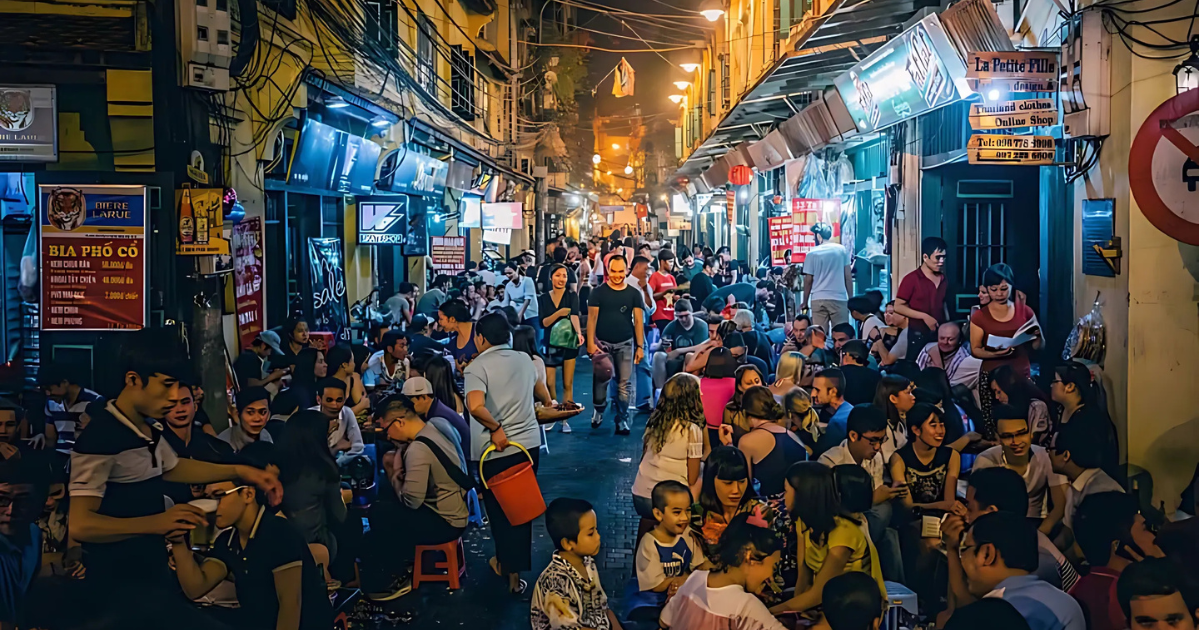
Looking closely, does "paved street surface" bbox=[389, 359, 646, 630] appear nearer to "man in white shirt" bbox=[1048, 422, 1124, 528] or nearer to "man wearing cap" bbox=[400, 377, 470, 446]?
"man wearing cap" bbox=[400, 377, 470, 446]

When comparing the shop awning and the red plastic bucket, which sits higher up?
the shop awning

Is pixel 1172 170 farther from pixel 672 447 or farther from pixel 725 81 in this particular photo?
pixel 725 81

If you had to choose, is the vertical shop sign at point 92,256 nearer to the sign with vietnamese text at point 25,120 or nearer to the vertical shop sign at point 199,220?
the vertical shop sign at point 199,220

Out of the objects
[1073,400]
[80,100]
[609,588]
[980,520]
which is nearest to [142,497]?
[609,588]

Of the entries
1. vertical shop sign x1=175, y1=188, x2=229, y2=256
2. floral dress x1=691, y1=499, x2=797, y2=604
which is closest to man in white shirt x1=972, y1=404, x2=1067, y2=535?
floral dress x1=691, y1=499, x2=797, y2=604

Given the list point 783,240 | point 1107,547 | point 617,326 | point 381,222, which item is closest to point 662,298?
point 783,240

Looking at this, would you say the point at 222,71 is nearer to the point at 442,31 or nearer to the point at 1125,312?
the point at 1125,312

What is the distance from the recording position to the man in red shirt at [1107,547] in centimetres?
461

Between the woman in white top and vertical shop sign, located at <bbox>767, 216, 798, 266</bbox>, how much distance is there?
32.2 feet

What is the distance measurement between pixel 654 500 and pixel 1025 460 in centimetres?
209

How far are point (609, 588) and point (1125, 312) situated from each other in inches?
153

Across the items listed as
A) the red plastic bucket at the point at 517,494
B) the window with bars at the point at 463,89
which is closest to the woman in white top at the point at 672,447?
the red plastic bucket at the point at 517,494

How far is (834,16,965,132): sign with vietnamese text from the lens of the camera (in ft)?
33.2

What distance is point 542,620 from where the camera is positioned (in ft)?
15.5
